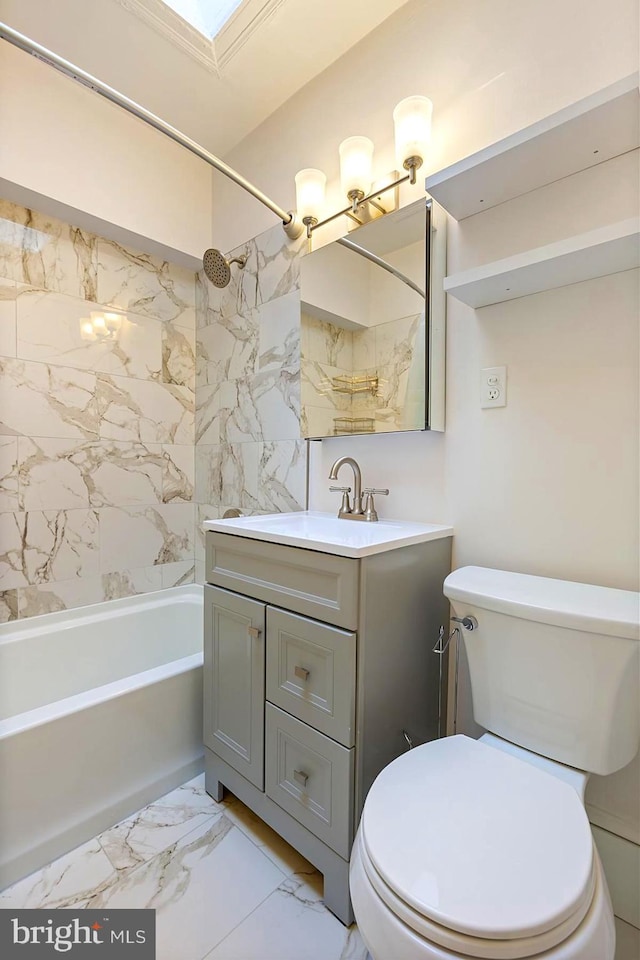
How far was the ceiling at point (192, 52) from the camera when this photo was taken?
1493 mm

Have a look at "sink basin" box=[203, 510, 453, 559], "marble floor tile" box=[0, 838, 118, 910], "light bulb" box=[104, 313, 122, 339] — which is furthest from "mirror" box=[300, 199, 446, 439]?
"marble floor tile" box=[0, 838, 118, 910]

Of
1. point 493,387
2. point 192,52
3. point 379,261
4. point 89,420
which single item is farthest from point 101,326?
point 493,387

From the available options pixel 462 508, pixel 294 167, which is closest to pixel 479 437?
pixel 462 508

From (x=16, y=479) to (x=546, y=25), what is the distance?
92.5 inches

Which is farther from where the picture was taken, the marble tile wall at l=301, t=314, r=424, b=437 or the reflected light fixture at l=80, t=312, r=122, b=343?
the reflected light fixture at l=80, t=312, r=122, b=343

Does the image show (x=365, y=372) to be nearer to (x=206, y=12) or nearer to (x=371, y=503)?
(x=371, y=503)

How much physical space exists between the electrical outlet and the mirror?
0.14 metres

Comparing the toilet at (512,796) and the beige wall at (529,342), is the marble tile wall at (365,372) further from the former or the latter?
the toilet at (512,796)

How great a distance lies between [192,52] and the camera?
5.41ft

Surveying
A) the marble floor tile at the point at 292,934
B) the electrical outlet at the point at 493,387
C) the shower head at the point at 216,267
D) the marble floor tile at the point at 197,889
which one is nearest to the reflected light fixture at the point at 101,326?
the shower head at the point at 216,267

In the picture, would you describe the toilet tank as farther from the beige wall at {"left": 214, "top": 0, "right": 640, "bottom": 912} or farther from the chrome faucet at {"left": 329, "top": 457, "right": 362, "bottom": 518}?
the chrome faucet at {"left": 329, "top": 457, "right": 362, "bottom": 518}

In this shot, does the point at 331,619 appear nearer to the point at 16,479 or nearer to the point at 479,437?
the point at 479,437

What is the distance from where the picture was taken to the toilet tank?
89 cm

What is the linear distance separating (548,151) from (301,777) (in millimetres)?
1685
